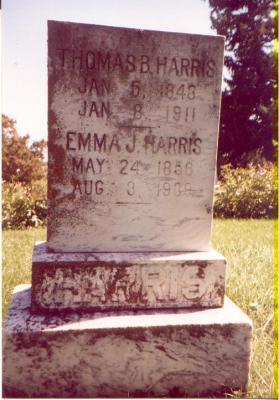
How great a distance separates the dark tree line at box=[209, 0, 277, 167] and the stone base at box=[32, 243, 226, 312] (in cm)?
1723

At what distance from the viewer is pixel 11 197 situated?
7.34 meters

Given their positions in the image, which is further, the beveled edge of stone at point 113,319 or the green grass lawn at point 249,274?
the green grass lawn at point 249,274

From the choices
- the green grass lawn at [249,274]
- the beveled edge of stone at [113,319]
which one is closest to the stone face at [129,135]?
the beveled edge of stone at [113,319]

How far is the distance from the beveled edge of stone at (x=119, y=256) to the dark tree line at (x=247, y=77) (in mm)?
17174

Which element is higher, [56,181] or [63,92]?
[63,92]

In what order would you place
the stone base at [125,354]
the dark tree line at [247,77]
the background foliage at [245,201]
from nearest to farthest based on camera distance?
1. the stone base at [125,354]
2. the background foliage at [245,201]
3. the dark tree line at [247,77]

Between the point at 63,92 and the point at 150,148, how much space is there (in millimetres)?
572

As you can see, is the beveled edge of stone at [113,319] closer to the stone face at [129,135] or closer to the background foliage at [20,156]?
the stone face at [129,135]

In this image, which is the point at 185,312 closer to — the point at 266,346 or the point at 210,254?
the point at 210,254

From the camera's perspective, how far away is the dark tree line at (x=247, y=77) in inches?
696

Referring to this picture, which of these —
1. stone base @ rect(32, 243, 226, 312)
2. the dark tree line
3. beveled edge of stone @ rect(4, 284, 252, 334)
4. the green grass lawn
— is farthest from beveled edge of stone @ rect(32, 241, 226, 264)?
the dark tree line

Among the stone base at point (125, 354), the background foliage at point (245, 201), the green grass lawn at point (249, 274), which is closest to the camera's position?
the stone base at point (125, 354)

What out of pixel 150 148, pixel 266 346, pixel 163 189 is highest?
pixel 150 148

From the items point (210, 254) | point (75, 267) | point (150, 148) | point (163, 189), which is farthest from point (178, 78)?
point (75, 267)
